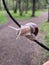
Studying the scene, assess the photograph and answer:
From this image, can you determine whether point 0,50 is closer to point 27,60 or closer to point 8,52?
point 8,52

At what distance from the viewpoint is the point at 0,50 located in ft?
39.8

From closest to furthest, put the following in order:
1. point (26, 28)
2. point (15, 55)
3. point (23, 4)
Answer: point (26, 28)
point (15, 55)
point (23, 4)

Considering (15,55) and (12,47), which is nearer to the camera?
(15,55)

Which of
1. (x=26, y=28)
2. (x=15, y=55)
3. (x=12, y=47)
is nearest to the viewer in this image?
(x=26, y=28)

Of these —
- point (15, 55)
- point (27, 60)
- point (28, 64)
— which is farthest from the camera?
point (15, 55)

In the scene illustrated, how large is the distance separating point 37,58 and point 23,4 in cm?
3112

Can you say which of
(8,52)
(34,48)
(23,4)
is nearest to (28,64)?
(8,52)

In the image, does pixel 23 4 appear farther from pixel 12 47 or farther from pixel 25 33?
pixel 25 33

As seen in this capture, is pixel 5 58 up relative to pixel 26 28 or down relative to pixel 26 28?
down

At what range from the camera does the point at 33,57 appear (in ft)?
35.3

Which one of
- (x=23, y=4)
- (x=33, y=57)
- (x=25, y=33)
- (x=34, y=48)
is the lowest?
(x=23, y=4)

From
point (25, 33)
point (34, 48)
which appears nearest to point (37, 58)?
point (34, 48)

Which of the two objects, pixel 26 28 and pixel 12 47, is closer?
pixel 26 28

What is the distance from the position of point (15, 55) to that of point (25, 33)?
10.3m
